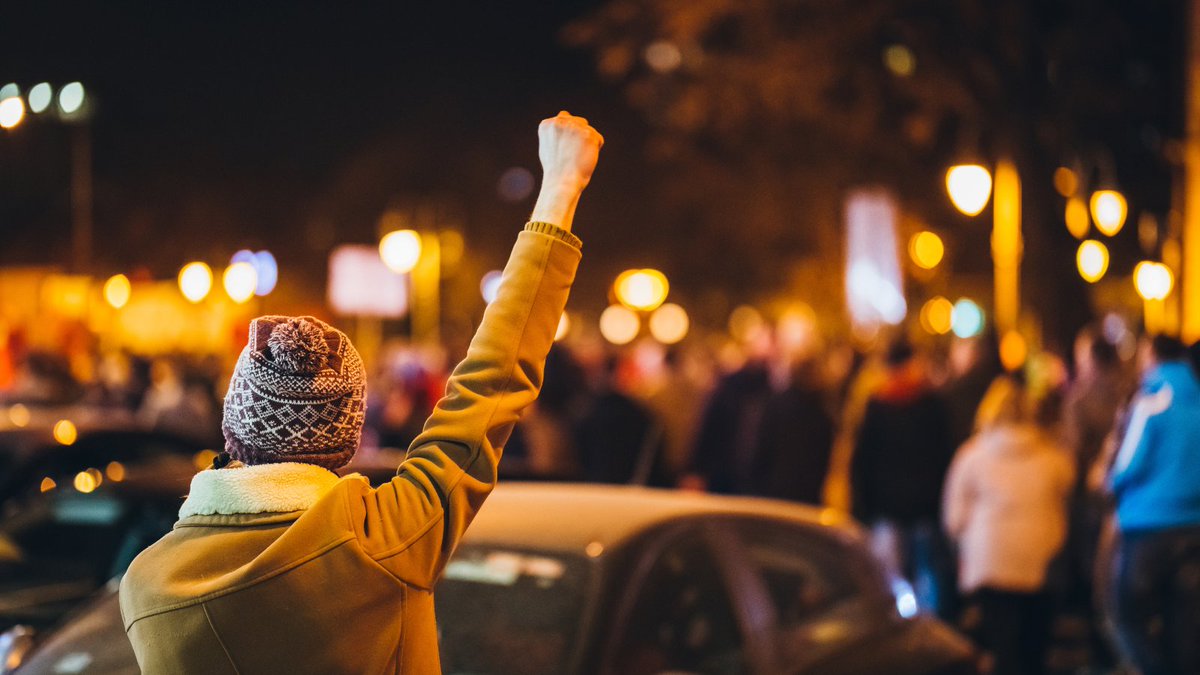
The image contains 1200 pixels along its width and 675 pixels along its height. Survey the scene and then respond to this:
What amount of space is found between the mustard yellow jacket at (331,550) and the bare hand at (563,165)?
50 millimetres

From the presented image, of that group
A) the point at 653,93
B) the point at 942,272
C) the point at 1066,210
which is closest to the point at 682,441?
the point at 1066,210

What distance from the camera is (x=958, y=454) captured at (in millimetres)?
11477

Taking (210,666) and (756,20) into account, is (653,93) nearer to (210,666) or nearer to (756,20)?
(756,20)

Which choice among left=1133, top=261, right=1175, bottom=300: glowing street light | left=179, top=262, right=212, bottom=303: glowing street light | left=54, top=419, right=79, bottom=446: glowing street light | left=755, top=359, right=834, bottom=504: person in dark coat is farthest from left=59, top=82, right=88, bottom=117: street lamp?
left=1133, top=261, right=1175, bottom=300: glowing street light

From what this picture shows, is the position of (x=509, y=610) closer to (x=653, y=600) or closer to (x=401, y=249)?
(x=653, y=600)

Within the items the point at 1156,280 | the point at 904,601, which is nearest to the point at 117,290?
the point at 1156,280

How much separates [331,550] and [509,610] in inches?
97.8

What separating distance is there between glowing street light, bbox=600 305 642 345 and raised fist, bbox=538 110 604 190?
55409 millimetres

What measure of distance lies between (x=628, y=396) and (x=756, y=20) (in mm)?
11800

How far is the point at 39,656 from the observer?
5000 millimetres

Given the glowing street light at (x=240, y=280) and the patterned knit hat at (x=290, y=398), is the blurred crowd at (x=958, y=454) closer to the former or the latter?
the patterned knit hat at (x=290, y=398)

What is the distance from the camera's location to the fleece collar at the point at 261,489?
2.61 metres

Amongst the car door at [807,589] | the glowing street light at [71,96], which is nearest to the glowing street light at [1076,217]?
the glowing street light at [71,96]

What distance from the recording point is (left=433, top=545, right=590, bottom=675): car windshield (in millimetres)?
4809
